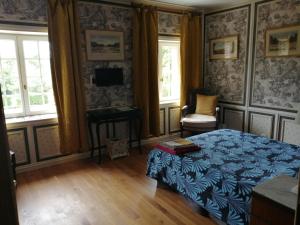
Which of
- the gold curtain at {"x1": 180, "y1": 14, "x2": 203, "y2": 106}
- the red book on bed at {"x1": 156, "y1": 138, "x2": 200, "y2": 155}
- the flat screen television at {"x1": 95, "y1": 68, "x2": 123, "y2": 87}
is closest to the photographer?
the red book on bed at {"x1": 156, "y1": 138, "x2": 200, "y2": 155}

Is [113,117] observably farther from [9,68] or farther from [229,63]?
[229,63]

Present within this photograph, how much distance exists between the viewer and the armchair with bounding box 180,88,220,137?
421 centimetres

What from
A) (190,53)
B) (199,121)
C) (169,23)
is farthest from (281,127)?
(169,23)

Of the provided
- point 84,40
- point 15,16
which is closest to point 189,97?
point 84,40

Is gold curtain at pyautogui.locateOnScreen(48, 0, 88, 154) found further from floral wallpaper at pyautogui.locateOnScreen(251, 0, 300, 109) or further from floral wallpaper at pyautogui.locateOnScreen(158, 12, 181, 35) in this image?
floral wallpaper at pyautogui.locateOnScreen(251, 0, 300, 109)

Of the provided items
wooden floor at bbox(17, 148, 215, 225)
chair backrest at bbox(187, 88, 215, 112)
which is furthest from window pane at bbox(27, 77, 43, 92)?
chair backrest at bbox(187, 88, 215, 112)

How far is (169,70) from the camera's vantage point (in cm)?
482

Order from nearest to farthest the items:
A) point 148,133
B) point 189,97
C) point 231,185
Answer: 1. point 231,185
2. point 148,133
3. point 189,97

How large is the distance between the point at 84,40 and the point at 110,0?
0.78 m

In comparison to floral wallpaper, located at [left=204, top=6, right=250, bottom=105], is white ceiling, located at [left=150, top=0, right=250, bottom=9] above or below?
above

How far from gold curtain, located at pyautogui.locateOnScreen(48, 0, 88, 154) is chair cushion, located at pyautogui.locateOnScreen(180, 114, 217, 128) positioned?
5.93ft

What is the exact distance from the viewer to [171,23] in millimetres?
4480

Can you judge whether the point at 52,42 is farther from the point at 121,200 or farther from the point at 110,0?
the point at 121,200

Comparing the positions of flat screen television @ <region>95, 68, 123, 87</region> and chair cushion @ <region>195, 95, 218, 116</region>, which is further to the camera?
chair cushion @ <region>195, 95, 218, 116</region>
